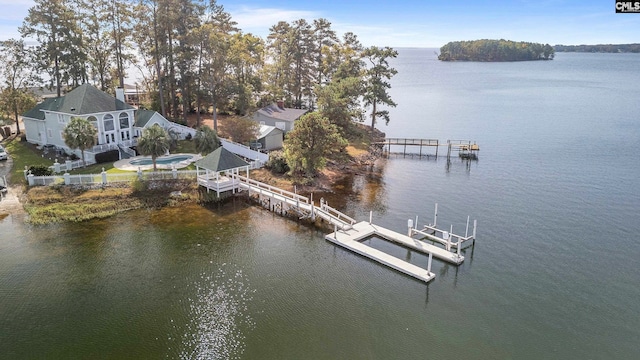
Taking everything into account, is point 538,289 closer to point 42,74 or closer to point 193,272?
point 193,272

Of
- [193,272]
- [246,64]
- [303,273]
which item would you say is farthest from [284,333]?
[246,64]

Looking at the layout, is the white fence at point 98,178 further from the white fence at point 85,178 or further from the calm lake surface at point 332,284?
the calm lake surface at point 332,284

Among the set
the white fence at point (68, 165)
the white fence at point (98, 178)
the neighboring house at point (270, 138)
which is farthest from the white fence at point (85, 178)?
the neighboring house at point (270, 138)

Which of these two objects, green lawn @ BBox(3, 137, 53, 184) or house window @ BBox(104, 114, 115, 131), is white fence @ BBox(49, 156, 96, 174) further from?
house window @ BBox(104, 114, 115, 131)

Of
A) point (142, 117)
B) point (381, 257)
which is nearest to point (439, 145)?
point (381, 257)

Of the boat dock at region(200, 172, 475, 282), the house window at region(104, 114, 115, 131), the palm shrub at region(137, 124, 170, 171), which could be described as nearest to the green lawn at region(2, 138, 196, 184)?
the palm shrub at region(137, 124, 170, 171)

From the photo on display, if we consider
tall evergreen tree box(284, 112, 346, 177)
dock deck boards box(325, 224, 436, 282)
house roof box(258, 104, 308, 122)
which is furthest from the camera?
house roof box(258, 104, 308, 122)
